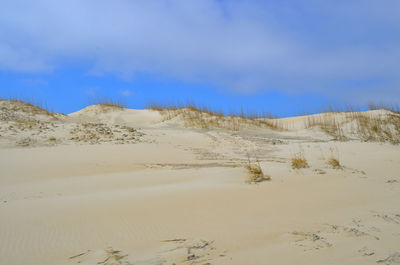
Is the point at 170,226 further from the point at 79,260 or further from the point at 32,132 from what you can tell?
the point at 32,132

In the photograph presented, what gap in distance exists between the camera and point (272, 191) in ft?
12.9

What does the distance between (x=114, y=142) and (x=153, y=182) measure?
14.9 ft

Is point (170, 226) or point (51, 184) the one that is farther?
point (51, 184)

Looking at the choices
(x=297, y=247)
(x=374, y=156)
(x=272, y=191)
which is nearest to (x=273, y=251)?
(x=297, y=247)

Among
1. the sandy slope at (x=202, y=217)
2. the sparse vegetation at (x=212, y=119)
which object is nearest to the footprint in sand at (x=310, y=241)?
the sandy slope at (x=202, y=217)

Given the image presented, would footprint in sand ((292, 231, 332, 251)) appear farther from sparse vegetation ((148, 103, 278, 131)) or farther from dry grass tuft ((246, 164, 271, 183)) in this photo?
sparse vegetation ((148, 103, 278, 131))

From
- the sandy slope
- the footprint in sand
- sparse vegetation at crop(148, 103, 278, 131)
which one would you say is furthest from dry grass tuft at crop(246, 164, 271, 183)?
sparse vegetation at crop(148, 103, 278, 131)

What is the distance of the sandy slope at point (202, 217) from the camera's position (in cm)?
219

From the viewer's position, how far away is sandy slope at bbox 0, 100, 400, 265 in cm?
219

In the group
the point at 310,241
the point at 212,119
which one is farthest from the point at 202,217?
the point at 212,119

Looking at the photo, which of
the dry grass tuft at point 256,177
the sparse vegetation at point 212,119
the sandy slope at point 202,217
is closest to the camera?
the sandy slope at point 202,217

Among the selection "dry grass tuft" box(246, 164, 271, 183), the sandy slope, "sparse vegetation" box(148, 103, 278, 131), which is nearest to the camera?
the sandy slope

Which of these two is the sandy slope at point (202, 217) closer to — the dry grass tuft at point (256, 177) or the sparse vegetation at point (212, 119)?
the dry grass tuft at point (256, 177)

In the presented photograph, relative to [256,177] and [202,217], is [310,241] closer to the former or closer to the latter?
[202,217]
